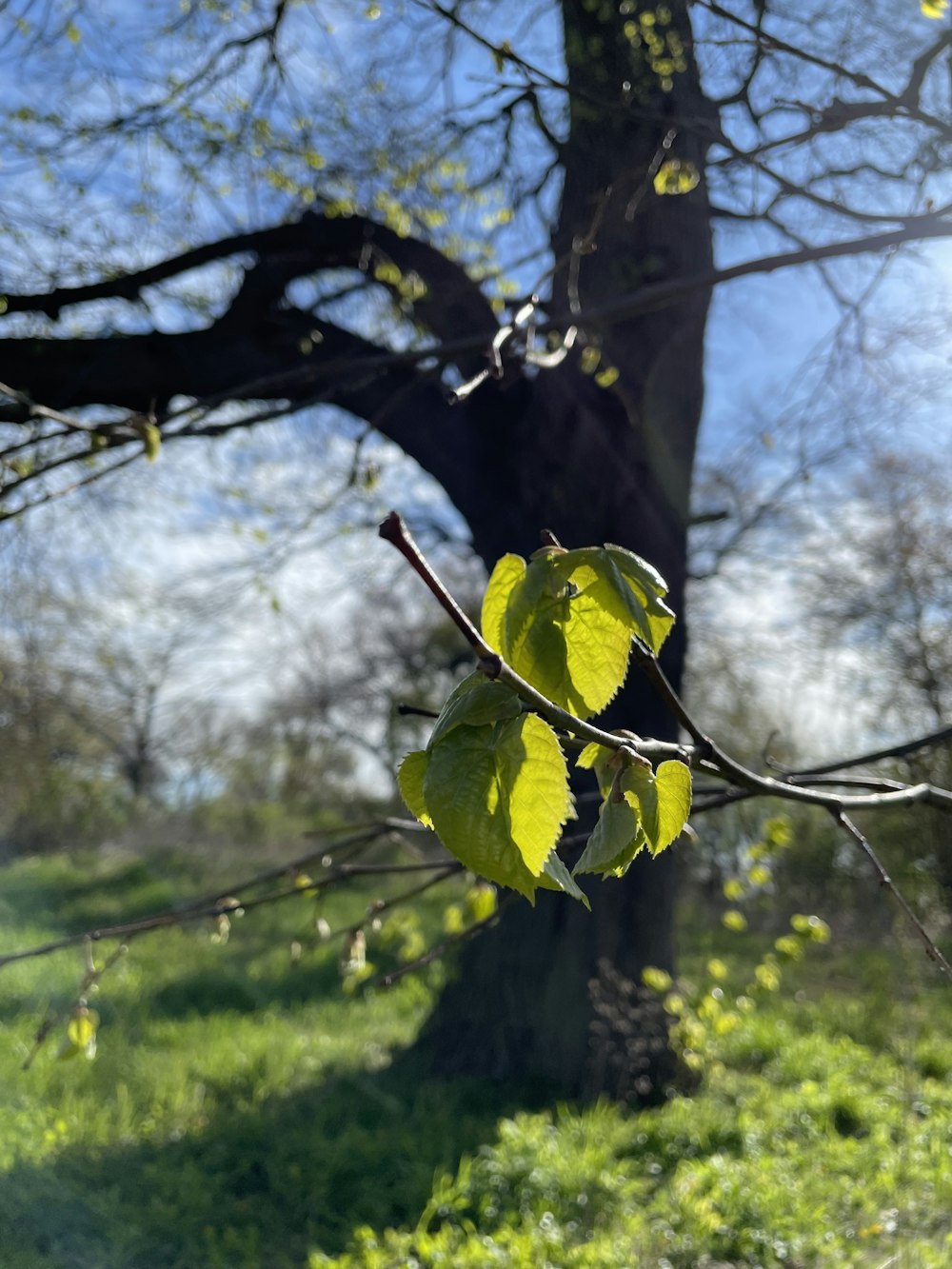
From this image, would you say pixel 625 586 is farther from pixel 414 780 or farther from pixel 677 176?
pixel 677 176

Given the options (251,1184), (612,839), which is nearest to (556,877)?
(612,839)

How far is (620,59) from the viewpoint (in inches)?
173

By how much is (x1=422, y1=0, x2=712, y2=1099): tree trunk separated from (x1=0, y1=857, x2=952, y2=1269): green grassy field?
31cm

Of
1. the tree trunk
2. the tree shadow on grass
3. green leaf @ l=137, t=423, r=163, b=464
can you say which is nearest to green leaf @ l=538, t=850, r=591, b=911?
green leaf @ l=137, t=423, r=163, b=464

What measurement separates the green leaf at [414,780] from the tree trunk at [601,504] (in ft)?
13.0

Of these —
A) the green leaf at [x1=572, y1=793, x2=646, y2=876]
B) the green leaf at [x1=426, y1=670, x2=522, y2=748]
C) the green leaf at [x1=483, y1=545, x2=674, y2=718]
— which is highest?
the green leaf at [x1=483, y1=545, x2=674, y2=718]

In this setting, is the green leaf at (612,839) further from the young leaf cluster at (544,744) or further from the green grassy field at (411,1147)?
the green grassy field at (411,1147)

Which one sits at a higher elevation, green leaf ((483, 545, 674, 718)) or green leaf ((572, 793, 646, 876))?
green leaf ((483, 545, 674, 718))

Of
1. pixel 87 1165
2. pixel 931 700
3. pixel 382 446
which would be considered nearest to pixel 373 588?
pixel 382 446

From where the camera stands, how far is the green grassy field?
3135 mm

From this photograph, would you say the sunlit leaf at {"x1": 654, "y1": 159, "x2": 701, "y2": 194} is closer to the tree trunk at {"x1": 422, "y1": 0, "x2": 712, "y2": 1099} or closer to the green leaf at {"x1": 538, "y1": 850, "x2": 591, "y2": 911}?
the tree trunk at {"x1": 422, "y1": 0, "x2": 712, "y2": 1099}

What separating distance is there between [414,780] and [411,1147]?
3.59m

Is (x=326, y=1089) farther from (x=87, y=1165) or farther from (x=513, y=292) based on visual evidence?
(x=513, y=292)

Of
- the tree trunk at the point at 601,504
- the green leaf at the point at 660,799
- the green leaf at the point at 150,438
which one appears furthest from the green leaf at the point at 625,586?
the tree trunk at the point at 601,504
